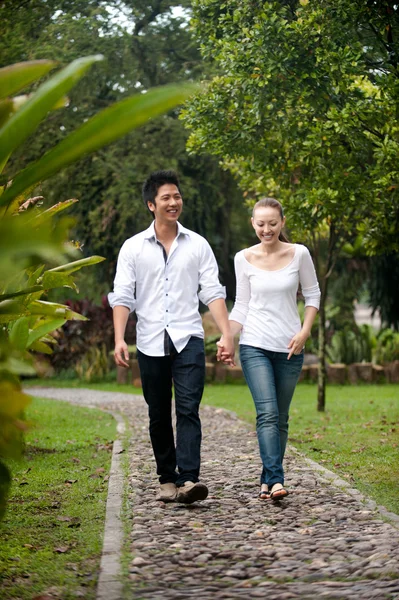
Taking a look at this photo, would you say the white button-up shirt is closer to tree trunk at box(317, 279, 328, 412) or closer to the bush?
tree trunk at box(317, 279, 328, 412)

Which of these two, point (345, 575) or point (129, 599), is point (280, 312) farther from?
point (129, 599)

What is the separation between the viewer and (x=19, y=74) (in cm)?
324

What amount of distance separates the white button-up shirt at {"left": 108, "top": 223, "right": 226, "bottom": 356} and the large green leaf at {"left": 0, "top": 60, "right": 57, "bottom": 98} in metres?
3.09

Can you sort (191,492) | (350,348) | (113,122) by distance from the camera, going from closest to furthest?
(113,122) < (191,492) < (350,348)

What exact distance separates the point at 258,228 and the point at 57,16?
1766cm

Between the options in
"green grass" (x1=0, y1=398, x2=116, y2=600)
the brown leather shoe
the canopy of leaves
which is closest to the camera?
"green grass" (x1=0, y1=398, x2=116, y2=600)

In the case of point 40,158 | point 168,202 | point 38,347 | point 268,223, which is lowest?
point 38,347

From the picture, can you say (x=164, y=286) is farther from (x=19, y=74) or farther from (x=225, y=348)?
(x=19, y=74)

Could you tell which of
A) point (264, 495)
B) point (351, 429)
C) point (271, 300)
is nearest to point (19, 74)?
Result: point (271, 300)

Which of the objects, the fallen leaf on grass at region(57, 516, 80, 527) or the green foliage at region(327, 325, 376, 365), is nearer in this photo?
the fallen leaf on grass at region(57, 516, 80, 527)

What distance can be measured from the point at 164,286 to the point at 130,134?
17.1m

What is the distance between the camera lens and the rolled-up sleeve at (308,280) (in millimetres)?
6457

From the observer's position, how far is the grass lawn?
737cm

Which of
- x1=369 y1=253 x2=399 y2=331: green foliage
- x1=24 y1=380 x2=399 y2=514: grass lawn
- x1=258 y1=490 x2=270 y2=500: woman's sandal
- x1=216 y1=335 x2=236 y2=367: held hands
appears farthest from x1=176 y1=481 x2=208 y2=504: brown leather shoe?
x1=369 y1=253 x2=399 y2=331: green foliage
